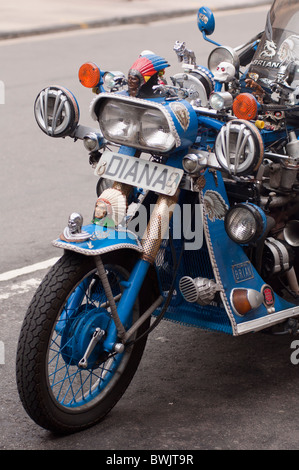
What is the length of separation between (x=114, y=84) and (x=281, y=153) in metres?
0.91

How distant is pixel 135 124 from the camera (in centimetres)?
412

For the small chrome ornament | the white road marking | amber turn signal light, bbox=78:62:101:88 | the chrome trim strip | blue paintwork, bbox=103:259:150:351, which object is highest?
amber turn signal light, bbox=78:62:101:88

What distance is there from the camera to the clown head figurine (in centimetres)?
414

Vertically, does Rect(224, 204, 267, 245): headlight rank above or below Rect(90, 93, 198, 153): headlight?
below

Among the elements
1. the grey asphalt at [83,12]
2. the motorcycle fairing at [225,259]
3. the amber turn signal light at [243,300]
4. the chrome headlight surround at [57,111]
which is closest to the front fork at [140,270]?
the motorcycle fairing at [225,259]

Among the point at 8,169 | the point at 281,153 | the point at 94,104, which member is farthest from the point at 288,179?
the point at 8,169

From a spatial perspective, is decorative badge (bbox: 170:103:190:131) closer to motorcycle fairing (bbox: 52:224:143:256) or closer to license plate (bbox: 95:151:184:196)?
license plate (bbox: 95:151:184:196)

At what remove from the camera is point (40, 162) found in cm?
854

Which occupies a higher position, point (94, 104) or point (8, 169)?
point (94, 104)

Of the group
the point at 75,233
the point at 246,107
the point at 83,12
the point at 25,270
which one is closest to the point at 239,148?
the point at 246,107

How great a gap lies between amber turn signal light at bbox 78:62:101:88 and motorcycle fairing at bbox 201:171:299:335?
685 mm

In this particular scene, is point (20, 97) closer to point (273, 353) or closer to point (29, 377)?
point (273, 353)

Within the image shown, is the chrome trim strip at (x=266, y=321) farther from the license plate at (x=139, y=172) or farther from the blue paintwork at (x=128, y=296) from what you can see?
the license plate at (x=139, y=172)

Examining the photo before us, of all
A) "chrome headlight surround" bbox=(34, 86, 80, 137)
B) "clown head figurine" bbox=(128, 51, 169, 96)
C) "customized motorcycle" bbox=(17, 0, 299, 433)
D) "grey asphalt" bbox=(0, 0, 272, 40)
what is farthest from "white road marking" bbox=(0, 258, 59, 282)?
"grey asphalt" bbox=(0, 0, 272, 40)
